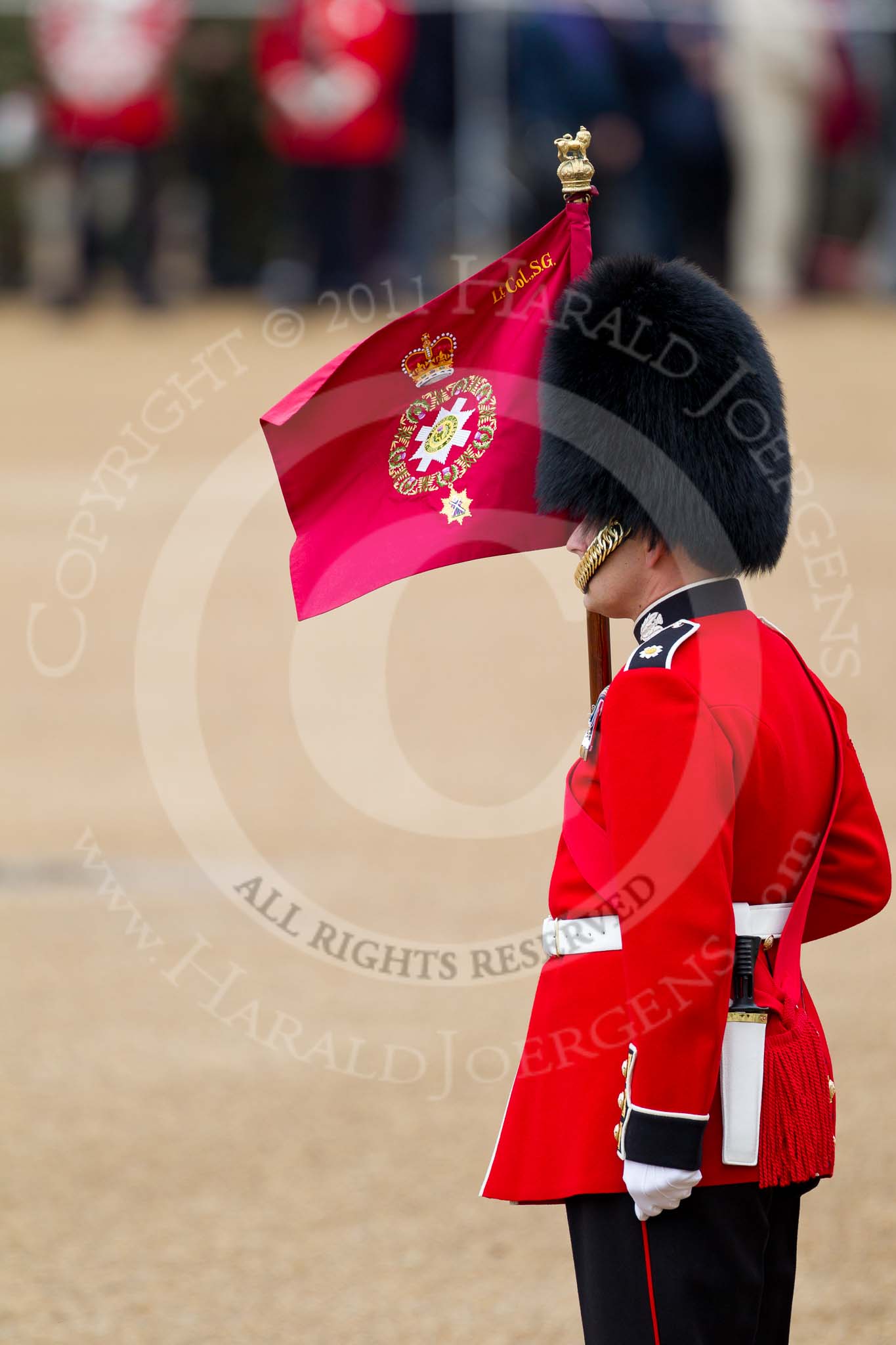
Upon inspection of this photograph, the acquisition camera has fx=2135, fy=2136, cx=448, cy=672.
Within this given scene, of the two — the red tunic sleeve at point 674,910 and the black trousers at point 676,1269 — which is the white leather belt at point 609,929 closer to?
the red tunic sleeve at point 674,910

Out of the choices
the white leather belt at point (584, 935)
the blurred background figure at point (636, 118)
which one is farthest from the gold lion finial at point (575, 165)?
the blurred background figure at point (636, 118)

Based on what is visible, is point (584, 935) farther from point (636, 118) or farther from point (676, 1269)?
point (636, 118)

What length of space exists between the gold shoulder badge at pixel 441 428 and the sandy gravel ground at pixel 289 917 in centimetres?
135

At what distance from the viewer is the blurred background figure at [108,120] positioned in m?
12.2

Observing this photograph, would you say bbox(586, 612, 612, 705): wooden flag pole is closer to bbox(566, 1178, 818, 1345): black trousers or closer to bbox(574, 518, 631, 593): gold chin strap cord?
bbox(574, 518, 631, 593): gold chin strap cord

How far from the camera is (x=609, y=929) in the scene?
230 cm

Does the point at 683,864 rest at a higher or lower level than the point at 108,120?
lower

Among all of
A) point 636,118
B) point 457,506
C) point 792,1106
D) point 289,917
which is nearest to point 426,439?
point 457,506

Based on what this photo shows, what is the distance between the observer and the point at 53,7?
478 inches

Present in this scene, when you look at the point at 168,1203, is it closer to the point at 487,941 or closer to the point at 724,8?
the point at 487,941

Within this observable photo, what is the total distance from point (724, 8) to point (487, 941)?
8.50m

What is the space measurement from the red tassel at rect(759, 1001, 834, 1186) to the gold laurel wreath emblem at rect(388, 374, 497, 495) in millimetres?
824

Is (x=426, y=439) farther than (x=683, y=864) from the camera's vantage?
Yes

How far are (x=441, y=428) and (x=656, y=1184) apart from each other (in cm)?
104
